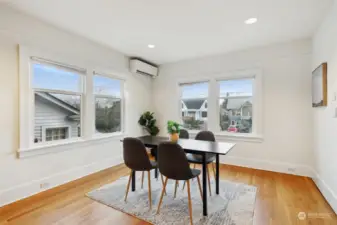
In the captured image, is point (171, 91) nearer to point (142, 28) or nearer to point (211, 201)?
point (142, 28)

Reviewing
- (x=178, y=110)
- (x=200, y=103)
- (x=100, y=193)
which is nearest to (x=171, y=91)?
(x=178, y=110)

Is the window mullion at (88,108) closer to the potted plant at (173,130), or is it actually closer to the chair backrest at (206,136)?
the potted plant at (173,130)

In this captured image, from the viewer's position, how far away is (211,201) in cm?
251

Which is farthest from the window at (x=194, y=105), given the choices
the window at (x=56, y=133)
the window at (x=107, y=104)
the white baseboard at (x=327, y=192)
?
the window at (x=56, y=133)

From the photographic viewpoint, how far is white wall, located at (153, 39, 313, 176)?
346 cm

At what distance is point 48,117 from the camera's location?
3053mm

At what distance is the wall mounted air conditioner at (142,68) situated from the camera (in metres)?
4.44

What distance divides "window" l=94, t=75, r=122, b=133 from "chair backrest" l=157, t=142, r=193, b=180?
2264mm

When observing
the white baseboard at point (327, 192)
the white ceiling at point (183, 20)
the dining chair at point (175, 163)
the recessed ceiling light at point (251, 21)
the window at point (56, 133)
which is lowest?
the white baseboard at point (327, 192)

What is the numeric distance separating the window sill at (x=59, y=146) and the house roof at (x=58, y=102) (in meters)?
0.55

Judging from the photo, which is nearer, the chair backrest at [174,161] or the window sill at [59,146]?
the chair backrest at [174,161]

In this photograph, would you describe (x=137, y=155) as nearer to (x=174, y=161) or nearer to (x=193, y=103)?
(x=174, y=161)

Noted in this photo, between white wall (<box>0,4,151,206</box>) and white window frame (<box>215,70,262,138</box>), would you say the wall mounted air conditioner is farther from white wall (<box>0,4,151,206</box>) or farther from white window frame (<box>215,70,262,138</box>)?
white window frame (<box>215,70,262,138</box>)

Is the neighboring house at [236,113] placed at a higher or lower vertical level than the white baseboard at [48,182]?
higher
